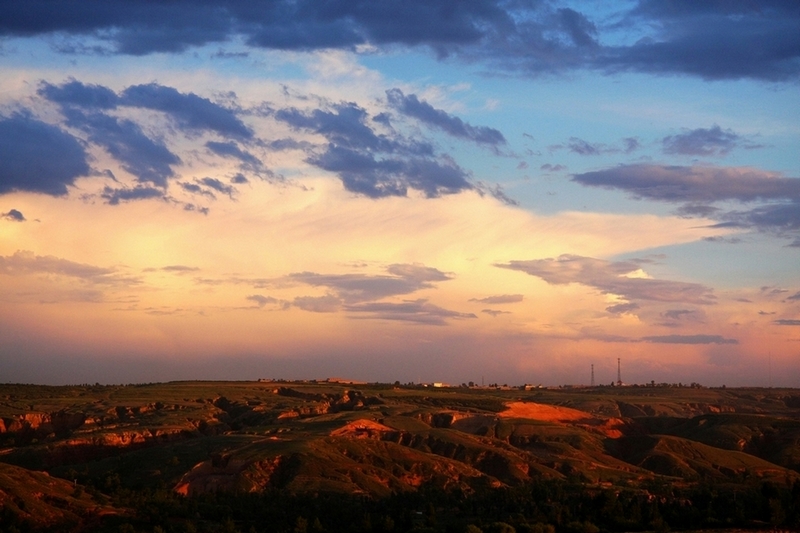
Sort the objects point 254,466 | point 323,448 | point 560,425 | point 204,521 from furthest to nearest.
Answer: point 560,425 < point 323,448 < point 254,466 < point 204,521

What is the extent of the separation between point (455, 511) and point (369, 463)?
3104cm

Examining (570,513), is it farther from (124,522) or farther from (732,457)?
(732,457)

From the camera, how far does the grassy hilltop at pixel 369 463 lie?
69.0m

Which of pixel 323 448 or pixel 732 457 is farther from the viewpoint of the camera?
pixel 732 457

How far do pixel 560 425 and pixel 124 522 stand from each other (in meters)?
87.1

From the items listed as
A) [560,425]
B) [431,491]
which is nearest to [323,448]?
[431,491]

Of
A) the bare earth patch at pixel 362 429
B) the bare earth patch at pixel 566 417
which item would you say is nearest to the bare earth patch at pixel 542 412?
the bare earth patch at pixel 566 417

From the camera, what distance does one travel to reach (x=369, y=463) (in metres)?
108

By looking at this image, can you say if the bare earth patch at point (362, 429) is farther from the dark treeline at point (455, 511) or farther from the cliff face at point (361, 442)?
the dark treeline at point (455, 511)

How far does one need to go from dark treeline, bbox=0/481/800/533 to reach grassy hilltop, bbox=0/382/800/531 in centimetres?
23

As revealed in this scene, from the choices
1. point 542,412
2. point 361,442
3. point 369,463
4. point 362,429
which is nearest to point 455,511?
point 369,463

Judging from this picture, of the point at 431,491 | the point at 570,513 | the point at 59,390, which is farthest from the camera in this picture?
the point at 59,390

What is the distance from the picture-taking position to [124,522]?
69125 millimetres

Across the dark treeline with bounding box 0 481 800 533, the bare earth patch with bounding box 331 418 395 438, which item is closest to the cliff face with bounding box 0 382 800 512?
the bare earth patch with bounding box 331 418 395 438
